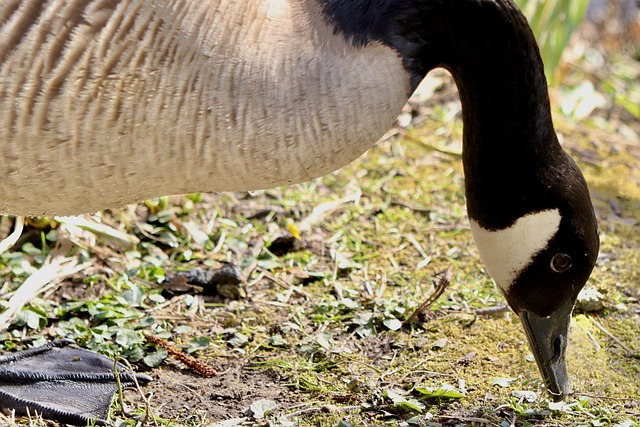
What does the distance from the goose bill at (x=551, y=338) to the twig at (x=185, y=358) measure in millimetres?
1294

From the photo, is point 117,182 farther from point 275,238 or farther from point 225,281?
point 275,238

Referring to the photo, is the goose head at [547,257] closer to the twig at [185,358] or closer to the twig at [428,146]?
the twig at [185,358]

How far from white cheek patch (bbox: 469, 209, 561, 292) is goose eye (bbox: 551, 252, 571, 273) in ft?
0.22

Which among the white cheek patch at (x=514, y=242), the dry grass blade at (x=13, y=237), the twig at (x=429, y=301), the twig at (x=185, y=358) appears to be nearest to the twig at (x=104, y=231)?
the dry grass blade at (x=13, y=237)

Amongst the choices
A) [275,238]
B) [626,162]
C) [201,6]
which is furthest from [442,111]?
[201,6]

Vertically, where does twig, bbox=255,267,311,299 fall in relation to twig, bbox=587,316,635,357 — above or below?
below

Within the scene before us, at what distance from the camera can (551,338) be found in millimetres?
3584

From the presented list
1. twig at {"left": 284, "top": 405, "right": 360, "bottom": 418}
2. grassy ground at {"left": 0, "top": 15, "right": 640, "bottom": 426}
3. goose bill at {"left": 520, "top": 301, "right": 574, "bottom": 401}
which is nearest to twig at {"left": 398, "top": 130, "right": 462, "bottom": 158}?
grassy ground at {"left": 0, "top": 15, "right": 640, "bottom": 426}

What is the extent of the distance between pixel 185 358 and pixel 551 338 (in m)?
1.48

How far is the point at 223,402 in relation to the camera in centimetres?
349

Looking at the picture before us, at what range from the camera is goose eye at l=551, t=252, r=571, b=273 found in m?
3.43

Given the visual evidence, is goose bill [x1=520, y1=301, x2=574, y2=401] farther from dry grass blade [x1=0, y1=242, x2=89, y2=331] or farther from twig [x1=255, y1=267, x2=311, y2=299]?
dry grass blade [x1=0, y1=242, x2=89, y2=331]

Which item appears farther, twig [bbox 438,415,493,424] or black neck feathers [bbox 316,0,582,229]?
twig [bbox 438,415,493,424]

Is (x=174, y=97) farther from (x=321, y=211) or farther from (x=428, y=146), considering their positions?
(x=428, y=146)
